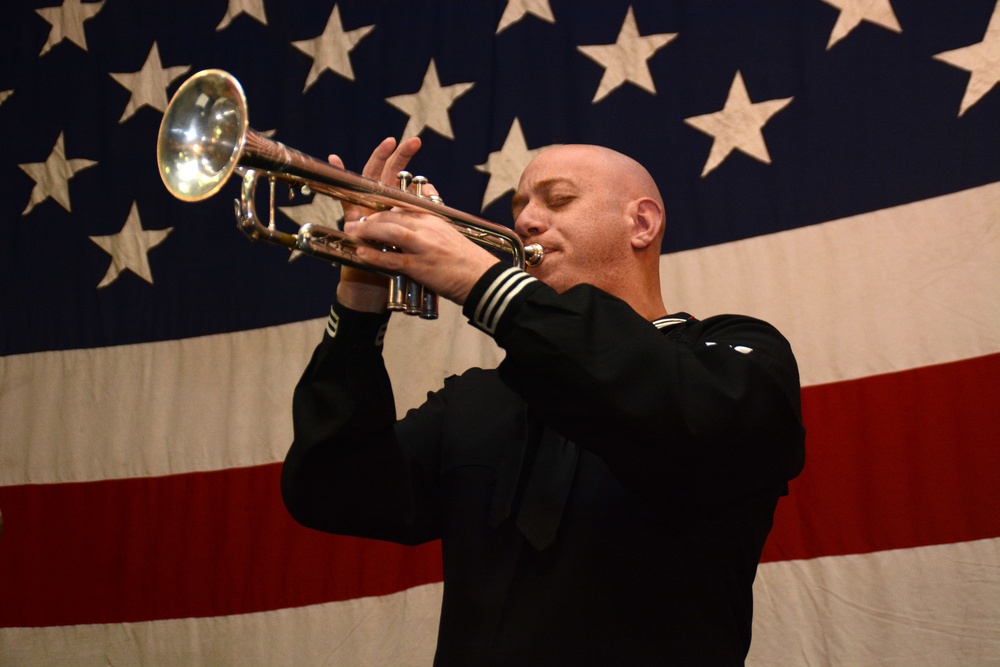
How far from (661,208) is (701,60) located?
83 cm

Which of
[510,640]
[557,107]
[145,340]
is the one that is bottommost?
[510,640]

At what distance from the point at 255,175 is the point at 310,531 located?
1.44 metres

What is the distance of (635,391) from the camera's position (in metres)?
1.20

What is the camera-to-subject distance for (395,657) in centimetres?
249

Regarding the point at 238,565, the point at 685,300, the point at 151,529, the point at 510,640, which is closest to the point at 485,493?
the point at 510,640

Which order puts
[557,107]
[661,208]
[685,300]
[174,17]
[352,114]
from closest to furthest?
1. [661,208]
2. [685,300]
3. [557,107]
4. [352,114]
5. [174,17]

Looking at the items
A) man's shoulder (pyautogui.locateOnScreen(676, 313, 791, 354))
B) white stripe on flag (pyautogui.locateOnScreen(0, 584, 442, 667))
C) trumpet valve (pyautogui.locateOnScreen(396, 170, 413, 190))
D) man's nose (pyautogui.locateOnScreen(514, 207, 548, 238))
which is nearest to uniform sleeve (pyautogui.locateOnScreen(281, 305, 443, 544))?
trumpet valve (pyautogui.locateOnScreen(396, 170, 413, 190))

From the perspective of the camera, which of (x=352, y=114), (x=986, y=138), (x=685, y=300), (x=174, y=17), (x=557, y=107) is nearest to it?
(x=986, y=138)

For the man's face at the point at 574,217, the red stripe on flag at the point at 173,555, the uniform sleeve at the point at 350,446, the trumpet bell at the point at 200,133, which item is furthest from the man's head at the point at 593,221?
the red stripe on flag at the point at 173,555

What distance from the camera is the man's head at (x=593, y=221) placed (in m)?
1.76

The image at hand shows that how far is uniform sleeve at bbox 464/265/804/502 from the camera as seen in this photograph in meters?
1.21

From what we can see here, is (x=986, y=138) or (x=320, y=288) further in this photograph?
(x=320, y=288)

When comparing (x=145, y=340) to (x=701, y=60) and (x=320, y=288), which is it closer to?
(x=320, y=288)

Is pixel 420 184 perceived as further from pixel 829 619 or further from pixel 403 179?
pixel 829 619
